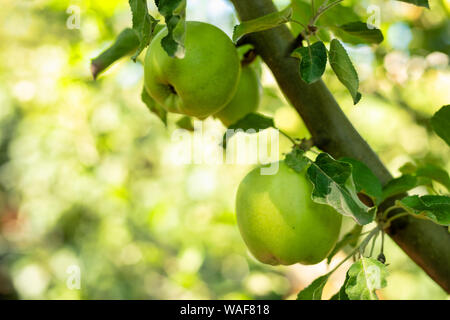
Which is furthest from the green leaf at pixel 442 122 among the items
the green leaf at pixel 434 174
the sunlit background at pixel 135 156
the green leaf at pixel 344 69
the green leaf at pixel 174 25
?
the sunlit background at pixel 135 156

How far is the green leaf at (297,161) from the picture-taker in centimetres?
53

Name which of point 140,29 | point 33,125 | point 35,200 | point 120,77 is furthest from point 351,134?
point 35,200

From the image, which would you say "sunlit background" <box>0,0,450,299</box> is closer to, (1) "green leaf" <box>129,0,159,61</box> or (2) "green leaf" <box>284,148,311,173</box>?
(2) "green leaf" <box>284,148,311,173</box>

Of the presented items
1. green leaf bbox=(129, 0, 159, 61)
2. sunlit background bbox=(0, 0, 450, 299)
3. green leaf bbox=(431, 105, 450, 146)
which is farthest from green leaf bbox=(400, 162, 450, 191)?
sunlit background bbox=(0, 0, 450, 299)

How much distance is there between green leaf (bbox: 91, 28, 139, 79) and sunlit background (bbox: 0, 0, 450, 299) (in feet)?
1.91

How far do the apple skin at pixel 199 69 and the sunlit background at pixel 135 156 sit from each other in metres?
0.64

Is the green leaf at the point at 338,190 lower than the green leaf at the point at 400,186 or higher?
higher

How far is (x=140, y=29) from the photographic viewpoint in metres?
0.43

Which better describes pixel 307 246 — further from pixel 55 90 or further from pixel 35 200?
pixel 35 200

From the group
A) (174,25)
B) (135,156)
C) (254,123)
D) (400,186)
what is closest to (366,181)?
(400,186)

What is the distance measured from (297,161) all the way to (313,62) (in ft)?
0.38

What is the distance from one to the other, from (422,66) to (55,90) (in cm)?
124

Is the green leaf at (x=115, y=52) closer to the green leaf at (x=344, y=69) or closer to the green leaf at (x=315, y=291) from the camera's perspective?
the green leaf at (x=344, y=69)

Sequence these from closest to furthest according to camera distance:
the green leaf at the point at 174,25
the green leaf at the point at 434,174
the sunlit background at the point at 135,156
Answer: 1. the green leaf at the point at 174,25
2. the green leaf at the point at 434,174
3. the sunlit background at the point at 135,156
